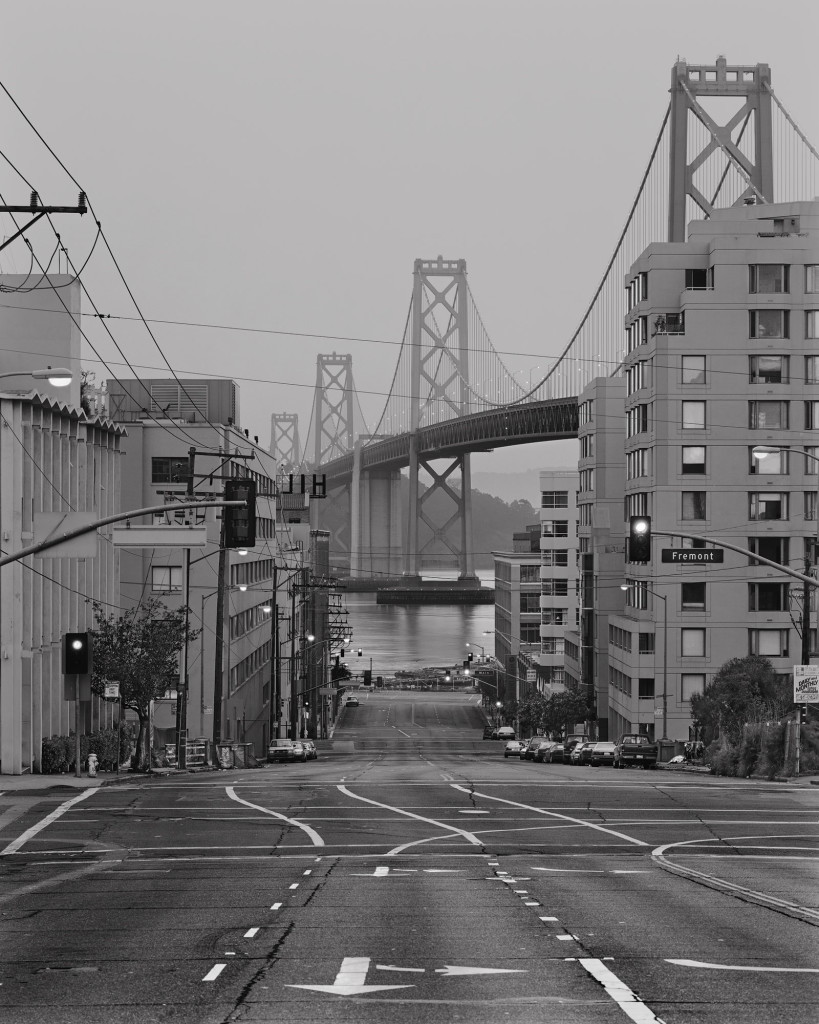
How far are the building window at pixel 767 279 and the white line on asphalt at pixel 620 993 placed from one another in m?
68.6

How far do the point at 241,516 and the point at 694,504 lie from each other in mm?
56990

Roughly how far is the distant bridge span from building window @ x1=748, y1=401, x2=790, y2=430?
1717 inches

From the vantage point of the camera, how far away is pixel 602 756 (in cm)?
6369

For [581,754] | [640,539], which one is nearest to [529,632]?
[581,754]

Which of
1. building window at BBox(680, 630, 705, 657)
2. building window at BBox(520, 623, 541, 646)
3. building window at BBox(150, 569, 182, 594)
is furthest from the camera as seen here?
building window at BBox(520, 623, 541, 646)

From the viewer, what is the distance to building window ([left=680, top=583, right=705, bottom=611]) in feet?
260

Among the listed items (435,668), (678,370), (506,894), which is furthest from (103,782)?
(435,668)

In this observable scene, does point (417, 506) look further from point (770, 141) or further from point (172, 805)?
point (172, 805)

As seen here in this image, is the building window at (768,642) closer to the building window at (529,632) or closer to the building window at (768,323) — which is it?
the building window at (768,323)

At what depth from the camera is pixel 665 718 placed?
76688 millimetres

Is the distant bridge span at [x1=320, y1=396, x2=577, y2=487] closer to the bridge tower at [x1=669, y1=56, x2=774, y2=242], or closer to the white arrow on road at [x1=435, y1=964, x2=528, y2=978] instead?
the bridge tower at [x1=669, y1=56, x2=774, y2=242]

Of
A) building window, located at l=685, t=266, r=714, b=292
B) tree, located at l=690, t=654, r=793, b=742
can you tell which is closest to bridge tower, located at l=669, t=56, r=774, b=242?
building window, located at l=685, t=266, r=714, b=292

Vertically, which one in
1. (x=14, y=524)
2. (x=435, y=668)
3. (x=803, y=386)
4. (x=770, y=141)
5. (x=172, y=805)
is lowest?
(x=435, y=668)

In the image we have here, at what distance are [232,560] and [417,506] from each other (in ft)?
370
